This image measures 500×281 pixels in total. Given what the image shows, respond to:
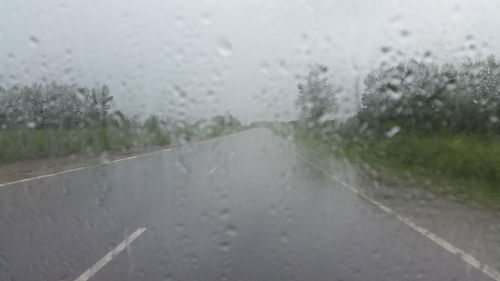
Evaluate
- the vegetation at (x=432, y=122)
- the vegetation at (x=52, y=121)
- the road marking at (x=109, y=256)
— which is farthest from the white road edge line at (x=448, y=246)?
the vegetation at (x=52, y=121)

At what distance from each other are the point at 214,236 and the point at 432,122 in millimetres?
15929

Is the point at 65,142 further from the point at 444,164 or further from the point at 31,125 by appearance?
the point at 444,164

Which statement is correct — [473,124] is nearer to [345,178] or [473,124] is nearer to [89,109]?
[345,178]

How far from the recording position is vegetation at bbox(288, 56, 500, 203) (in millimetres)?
13688

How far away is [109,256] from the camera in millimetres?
4938

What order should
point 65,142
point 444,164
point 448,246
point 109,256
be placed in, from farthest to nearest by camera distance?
1. point 65,142
2. point 444,164
3. point 448,246
4. point 109,256

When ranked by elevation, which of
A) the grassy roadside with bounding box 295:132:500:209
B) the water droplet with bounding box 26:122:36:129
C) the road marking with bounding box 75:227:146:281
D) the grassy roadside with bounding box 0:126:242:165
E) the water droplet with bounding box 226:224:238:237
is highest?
the water droplet with bounding box 26:122:36:129

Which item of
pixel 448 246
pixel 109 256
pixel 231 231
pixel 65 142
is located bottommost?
pixel 448 246

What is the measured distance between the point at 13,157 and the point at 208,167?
857 centimetres

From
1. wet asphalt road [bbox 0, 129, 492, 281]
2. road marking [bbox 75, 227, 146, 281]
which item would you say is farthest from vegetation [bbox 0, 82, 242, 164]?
road marking [bbox 75, 227, 146, 281]

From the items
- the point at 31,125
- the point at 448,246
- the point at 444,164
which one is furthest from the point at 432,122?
the point at 31,125

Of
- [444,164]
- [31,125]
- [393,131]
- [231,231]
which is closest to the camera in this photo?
[231,231]

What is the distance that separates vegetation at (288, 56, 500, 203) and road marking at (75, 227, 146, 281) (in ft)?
30.8

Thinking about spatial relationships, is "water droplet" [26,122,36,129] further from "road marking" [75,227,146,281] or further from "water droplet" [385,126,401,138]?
"road marking" [75,227,146,281]
